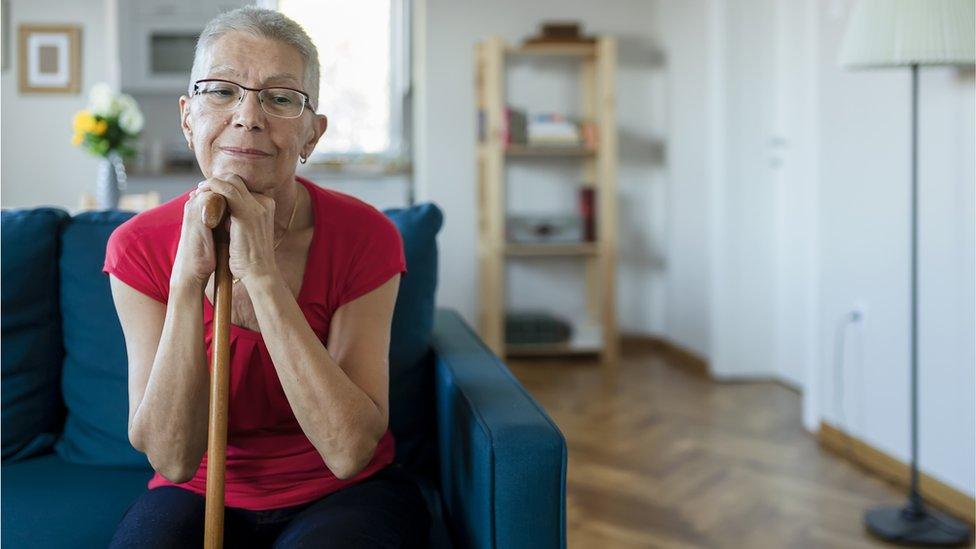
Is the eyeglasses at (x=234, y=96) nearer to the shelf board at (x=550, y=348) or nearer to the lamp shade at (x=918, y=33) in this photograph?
the lamp shade at (x=918, y=33)

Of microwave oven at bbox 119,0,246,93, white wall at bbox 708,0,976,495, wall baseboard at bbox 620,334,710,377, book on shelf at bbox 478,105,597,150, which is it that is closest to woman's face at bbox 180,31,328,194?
white wall at bbox 708,0,976,495

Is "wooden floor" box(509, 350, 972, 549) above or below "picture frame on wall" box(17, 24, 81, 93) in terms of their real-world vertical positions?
below

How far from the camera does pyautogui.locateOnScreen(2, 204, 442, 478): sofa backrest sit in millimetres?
1710

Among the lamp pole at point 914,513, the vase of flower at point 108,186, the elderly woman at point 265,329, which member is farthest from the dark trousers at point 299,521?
the vase of flower at point 108,186

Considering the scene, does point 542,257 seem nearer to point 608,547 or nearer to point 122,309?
point 608,547

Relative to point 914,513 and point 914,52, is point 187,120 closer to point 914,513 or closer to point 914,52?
point 914,52

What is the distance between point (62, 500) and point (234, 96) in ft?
2.39

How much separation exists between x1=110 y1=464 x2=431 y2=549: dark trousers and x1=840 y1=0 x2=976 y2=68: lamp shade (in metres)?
1.82

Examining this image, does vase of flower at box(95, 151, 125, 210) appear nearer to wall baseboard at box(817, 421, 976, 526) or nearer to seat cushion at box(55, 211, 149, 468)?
seat cushion at box(55, 211, 149, 468)

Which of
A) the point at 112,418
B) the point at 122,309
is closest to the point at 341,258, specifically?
the point at 122,309

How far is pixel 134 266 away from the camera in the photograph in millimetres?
1370

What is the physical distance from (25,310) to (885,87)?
257 cm

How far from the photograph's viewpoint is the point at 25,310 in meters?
1.73

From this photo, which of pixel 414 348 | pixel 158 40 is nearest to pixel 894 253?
pixel 414 348
